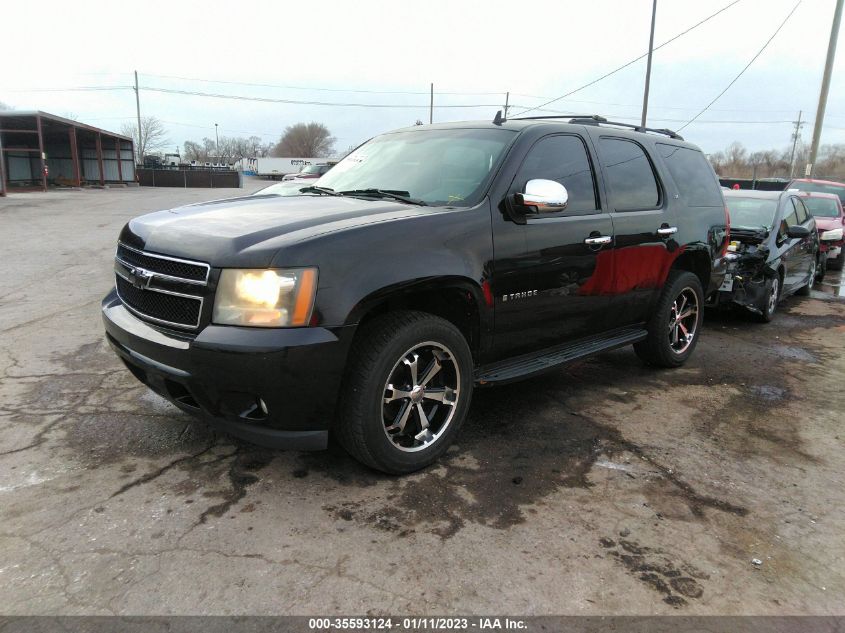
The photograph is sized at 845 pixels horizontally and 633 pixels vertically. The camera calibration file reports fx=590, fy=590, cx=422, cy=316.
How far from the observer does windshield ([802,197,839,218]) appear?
12.3m

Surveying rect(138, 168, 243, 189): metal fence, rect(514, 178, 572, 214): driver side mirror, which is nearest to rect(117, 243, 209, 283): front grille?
rect(514, 178, 572, 214): driver side mirror

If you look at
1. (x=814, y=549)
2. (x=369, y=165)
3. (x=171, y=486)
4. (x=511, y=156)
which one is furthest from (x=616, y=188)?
(x=171, y=486)

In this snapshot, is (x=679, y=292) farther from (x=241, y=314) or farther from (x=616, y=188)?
(x=241, y=314)

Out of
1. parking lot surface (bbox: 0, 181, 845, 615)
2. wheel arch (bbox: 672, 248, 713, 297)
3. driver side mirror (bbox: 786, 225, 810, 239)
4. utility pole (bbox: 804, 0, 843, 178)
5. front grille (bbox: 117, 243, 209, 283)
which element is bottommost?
parking lot surface (bbox: 0, 181, 845, 615)

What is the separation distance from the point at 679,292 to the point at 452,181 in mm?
2440

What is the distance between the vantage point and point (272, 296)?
2.64 m

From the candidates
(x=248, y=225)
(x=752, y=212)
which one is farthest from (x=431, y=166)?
(x=752, y=212)

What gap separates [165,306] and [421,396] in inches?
53.5

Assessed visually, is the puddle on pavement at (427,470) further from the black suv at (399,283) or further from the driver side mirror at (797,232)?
the driver side mirror at (797,232)

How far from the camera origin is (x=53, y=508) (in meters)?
2.76

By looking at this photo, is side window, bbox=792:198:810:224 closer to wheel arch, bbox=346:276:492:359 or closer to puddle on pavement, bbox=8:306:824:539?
puddle on pavement, bbox=8:306:824:539

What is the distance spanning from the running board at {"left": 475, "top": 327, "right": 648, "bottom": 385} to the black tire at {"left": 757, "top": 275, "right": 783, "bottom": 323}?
335 centimetres

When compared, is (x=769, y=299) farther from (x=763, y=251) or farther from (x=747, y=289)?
(x=763, y=251)

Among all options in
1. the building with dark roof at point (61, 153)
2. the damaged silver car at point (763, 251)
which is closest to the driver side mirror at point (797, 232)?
the damaged silver car at point (763, 251)
